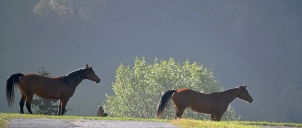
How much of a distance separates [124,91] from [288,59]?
99.1 metres

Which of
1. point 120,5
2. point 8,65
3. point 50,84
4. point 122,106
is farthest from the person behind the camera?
point 120,5

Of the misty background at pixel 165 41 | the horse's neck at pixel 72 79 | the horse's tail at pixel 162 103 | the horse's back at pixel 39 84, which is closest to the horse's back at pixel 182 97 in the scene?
the horse's tail at pixel 162 103

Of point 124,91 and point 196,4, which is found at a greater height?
point 196,4

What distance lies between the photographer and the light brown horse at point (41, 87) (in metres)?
22.6

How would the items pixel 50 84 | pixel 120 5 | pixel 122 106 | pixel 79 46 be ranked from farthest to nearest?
pixel 120 5 < pixel 79 46 < pixel 122 106 < pixel 50 84

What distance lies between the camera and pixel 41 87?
76.3 ft

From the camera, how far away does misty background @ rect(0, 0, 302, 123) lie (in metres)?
140

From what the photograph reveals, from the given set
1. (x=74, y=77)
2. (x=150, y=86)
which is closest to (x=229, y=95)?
(x=74, y=77)

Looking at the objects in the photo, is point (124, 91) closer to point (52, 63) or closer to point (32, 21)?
point (52, 63)

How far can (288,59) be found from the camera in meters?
164

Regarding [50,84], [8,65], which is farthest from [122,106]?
[8,65]

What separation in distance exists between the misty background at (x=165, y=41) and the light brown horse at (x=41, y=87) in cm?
10018

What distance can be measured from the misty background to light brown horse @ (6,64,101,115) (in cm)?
10018

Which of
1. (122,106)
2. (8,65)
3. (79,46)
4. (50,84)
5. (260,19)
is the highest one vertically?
(260,19)
